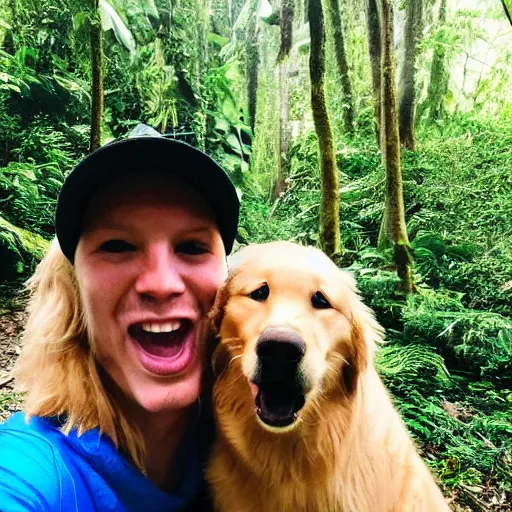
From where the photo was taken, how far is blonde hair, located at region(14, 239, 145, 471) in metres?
1.21

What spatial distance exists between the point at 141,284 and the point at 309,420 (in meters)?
0.74

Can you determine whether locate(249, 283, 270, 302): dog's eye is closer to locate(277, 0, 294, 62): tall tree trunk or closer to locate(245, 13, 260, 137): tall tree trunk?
locate(245, 13, 260, 137): tall tree trunk

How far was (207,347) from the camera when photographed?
4.91 ft

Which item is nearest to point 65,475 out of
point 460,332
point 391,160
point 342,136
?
point 460,332

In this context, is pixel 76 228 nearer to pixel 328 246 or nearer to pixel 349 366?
pixel 349 366

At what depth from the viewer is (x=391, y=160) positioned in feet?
12.1

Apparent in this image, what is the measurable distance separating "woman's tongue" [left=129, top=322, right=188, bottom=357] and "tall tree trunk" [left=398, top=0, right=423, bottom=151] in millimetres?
2936

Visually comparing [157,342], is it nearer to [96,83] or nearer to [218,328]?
[218,328]

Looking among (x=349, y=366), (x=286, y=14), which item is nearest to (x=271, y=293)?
(x=349, y=366)

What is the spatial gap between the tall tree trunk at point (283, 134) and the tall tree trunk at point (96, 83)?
4.76 feet

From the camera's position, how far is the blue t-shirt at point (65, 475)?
0.97 meters

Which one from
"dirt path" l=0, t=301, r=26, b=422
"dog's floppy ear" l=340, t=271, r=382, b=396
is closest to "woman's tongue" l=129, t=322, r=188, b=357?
"dog's floppy ear" l=340, t=271, r=382, b=396

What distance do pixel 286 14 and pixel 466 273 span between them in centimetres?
259

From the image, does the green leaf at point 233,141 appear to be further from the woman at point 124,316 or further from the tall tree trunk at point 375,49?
the woman at point 124,316
